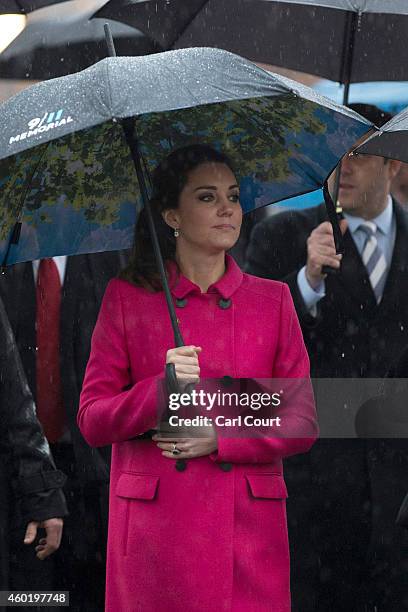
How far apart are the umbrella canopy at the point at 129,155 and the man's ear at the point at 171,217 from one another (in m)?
0.22

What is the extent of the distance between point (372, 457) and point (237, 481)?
1.68m

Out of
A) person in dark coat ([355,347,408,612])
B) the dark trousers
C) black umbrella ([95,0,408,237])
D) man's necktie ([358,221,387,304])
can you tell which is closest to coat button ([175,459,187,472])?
person in dark coat ([355,347,408,612])

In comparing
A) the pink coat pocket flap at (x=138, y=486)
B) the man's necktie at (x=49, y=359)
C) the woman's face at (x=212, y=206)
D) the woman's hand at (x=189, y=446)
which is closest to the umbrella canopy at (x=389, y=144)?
the woman's face at (x=212, y=206)

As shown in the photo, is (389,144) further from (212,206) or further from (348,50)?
(348,50)

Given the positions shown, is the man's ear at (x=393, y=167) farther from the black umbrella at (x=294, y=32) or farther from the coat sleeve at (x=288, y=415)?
the coat sleeve at (x=288, y=415)

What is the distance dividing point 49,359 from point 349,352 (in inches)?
54.4

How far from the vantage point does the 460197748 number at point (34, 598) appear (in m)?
6.16

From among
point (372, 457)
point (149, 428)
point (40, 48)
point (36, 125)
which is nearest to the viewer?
point (36, 125)

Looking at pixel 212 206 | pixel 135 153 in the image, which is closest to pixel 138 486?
pixel 212 206

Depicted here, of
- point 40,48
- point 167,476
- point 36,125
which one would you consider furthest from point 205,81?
point 40,48

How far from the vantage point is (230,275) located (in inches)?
204

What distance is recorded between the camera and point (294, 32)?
6.63m

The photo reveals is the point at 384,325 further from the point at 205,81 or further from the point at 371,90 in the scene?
the point at 205,81

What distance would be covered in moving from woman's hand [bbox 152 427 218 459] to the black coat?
1673mm
